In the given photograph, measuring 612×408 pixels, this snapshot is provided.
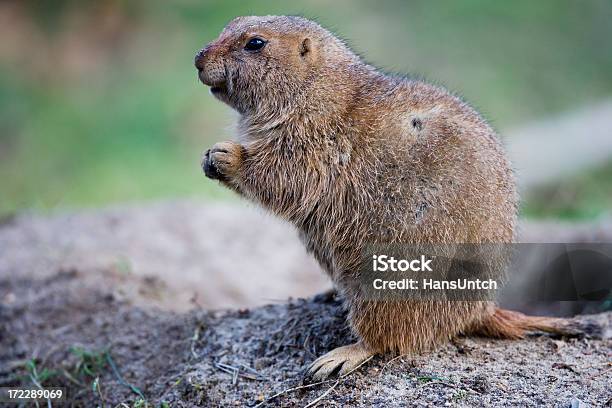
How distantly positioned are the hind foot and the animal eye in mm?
2000

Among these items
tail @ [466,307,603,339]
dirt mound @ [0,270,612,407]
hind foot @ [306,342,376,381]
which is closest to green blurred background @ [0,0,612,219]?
dirt mound @ [0,270,612,407]

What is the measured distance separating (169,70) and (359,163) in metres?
11.8

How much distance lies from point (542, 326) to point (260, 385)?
6.24 feet

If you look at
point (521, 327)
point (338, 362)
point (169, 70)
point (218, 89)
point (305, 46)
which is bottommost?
point (338, 362)

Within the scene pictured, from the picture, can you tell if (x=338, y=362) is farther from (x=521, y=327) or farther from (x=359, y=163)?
(x=521, y=327)

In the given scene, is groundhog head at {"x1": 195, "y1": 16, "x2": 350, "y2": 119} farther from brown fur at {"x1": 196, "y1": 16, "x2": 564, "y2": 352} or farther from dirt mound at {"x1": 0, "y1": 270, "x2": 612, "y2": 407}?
dirt mound at {"x1": 0, "y1": 270, "x2": 612, "y2": 407}

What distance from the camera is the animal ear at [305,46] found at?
4.59 meters

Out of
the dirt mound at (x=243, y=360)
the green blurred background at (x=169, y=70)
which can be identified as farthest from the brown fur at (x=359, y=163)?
the green blurred background at (x=169, y=70)

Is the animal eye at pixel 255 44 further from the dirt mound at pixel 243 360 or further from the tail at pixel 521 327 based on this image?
the tail at pixel 521 327

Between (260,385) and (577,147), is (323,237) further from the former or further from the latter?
(577,147)

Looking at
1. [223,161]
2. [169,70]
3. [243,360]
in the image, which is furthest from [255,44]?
[169,70]

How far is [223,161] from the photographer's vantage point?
4.41m

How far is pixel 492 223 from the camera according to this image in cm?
419

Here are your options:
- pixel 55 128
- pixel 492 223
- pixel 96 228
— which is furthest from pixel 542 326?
pixel 55 128
